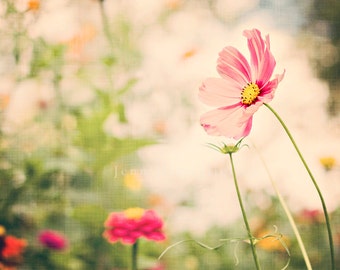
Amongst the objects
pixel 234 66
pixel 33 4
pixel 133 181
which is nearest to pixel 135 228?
pixel 133 181

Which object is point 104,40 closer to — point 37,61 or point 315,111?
point 37,61

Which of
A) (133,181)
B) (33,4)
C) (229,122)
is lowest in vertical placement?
(229,122)

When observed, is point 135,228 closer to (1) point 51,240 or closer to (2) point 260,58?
(1) point 51,240

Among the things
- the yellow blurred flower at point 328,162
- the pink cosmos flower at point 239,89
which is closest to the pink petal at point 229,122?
the pink cosmos flower at point 239,89

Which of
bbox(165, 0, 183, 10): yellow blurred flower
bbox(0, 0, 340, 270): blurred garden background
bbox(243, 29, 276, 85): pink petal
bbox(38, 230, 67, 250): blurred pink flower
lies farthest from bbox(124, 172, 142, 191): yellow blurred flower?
bbox(243, 29, 276, 85): pink petal

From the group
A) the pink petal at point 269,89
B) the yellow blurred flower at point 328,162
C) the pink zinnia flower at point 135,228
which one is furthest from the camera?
the yellow blurred flower at point 328,162

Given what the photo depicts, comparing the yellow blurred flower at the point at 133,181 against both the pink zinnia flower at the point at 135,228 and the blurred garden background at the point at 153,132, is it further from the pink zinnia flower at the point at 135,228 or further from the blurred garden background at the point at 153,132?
the pink zinnia flower at the point at 135,228
